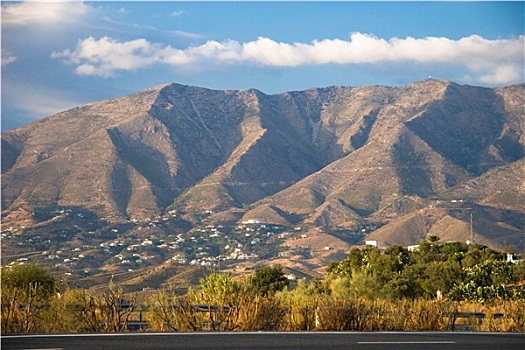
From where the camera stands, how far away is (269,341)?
1590cm

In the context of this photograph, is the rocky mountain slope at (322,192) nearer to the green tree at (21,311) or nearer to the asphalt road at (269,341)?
the green tree at (21,311)

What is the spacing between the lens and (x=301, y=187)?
184 m

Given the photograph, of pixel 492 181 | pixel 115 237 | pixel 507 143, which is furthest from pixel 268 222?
pixel 507 143

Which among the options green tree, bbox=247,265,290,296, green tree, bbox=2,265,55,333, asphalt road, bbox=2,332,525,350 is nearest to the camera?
asphalt road, bbox=2,332,525,350

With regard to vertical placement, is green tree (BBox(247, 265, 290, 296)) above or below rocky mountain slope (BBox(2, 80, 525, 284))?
below

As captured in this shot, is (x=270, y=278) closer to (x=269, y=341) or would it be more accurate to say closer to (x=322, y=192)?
(x=269, y=341)

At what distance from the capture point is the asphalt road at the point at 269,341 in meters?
15.1

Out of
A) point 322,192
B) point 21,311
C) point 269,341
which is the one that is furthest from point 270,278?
point 322,192

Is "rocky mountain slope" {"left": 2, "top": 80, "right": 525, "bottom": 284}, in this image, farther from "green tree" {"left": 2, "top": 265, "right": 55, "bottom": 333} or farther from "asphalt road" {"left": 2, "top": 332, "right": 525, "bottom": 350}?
"asphalt road" {"left": 2, "top": 332, "right": 525, "bottom": 350}

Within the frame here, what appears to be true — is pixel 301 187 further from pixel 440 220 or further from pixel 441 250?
pixel 441 250

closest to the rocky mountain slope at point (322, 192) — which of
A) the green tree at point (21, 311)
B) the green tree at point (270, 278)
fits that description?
the green tree at point (270, 278)

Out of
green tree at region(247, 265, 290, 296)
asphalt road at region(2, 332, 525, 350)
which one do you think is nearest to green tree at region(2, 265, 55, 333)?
asphalt road at region(2, 332, 525, 350)

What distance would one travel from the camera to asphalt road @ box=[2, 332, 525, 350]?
15.1 m

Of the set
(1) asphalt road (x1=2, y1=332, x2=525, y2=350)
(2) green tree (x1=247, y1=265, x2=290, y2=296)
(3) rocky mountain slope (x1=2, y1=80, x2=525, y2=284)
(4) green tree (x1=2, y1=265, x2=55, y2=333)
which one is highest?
(3) rocky mountain slope (x1=2, y1=80, x2=525, y2=284)
